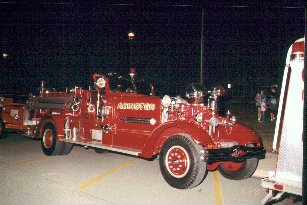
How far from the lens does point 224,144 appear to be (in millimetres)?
6512

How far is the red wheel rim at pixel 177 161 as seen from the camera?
611 centimetres

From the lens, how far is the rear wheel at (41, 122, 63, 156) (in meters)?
9.09

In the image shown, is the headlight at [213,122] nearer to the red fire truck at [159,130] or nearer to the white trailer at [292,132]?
the red fire truck at [159,130]

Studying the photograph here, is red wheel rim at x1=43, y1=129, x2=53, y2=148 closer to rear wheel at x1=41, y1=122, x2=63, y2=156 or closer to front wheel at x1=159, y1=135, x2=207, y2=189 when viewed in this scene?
rear wheel at x1=41, y1=122, x2=63, y2=156

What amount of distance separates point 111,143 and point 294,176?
4.18m

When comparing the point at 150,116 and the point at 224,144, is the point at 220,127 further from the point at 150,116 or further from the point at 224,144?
the point at 150,116

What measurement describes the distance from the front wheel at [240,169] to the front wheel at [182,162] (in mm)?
1208

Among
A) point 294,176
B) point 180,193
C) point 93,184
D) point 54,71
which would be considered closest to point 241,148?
point 180,193

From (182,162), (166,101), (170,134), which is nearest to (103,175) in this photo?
(170,134)

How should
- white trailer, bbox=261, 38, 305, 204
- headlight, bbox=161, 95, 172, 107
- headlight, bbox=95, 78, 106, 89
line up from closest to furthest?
white trailer, bbox=261, 38, 305, 204 → headlight, bbox=161, 95, 172, 107 → headlight, bbox=95, 78, 106, 89

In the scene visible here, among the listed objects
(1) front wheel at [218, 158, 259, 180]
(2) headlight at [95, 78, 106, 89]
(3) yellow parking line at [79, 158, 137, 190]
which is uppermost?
(2) headlight at [95, 78, 106, 89]

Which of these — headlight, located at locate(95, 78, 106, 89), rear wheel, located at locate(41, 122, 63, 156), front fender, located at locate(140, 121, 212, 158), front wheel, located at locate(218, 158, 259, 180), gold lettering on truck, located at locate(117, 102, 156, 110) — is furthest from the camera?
rear wheel, located at locate(41, 122, 63, 156)

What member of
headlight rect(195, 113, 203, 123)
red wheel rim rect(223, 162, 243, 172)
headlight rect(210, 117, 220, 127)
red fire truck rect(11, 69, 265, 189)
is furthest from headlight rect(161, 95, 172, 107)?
red wheel rim rect(223, 162, 243, 172)

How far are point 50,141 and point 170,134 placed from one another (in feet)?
13.8
